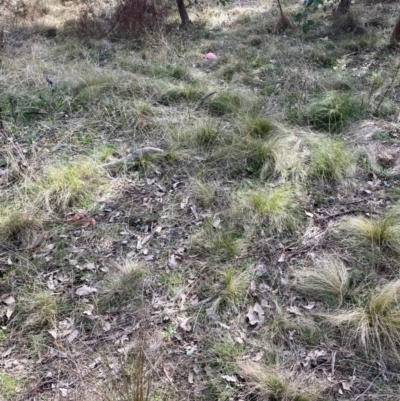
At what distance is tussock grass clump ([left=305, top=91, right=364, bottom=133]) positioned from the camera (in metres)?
3.98

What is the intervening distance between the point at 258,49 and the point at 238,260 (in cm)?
458

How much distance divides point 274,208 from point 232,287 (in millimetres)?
799

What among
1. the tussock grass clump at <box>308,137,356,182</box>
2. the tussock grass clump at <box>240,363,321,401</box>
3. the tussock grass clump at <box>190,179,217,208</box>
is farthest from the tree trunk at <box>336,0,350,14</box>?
the tussock grass clump at <box>240,363,321,401</box>

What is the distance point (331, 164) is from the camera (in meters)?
3.29

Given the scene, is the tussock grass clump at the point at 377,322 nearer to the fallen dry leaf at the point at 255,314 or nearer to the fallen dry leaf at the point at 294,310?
the fallen dry leaf at the point at 294,310

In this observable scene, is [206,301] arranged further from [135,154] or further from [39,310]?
[135,154]

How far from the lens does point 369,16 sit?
21.8 ft

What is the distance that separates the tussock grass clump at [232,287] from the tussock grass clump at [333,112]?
7.04 feet

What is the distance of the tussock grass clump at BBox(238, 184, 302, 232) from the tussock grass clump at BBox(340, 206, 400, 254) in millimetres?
369

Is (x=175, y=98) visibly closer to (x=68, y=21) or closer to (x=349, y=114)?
(x=349, y=114)

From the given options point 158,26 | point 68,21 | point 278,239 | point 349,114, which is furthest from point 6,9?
point 278,239

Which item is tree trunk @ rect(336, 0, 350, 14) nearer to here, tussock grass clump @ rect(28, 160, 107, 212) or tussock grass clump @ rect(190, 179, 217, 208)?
tussock grass clump @ rect(190, 179, 217, 208)

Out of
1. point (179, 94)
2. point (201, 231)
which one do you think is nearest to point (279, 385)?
point (201, 231)

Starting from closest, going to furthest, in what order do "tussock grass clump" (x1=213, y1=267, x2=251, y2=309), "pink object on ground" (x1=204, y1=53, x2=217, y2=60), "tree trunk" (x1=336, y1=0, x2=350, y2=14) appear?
"tussock grass clump" (x1=213, y1=267, x2=251, y2=309) < "pink object on ground" (x1=204, y1=53, x2=217, y2=60) < "tree trunk" (x1=336, y1=0, x2=350, y2=14)
